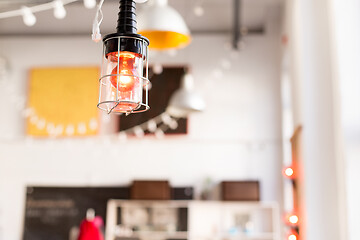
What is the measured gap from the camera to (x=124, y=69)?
144 centimetres

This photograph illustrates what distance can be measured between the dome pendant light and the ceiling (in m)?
4.70

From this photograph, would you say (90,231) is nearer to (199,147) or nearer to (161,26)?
(199,147)

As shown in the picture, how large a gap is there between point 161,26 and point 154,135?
13.7ft

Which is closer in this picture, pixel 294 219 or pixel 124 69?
pixel 124 69

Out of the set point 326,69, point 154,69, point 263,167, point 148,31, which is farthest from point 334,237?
point 154,69

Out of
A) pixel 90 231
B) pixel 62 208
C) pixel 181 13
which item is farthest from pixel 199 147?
pixel 90 231

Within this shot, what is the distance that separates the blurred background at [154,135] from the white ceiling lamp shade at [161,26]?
3.11 meters

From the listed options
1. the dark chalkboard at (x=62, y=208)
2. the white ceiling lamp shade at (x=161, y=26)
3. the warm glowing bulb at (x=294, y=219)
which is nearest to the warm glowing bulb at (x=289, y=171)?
the warm glowing bulb at (x=294, y=219)

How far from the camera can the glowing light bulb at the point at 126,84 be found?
1.39m

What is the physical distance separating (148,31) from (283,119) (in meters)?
4.16

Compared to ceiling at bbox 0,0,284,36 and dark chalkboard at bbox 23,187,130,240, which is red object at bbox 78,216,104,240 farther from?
ceiling at bbox 0,0,284,36

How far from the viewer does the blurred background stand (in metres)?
6.46

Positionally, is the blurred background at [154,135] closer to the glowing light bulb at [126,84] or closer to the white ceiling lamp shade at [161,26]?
the white ceiling lamp shade at [161,26]

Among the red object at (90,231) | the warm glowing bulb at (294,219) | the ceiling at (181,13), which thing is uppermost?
the ceiling at (181,13)
